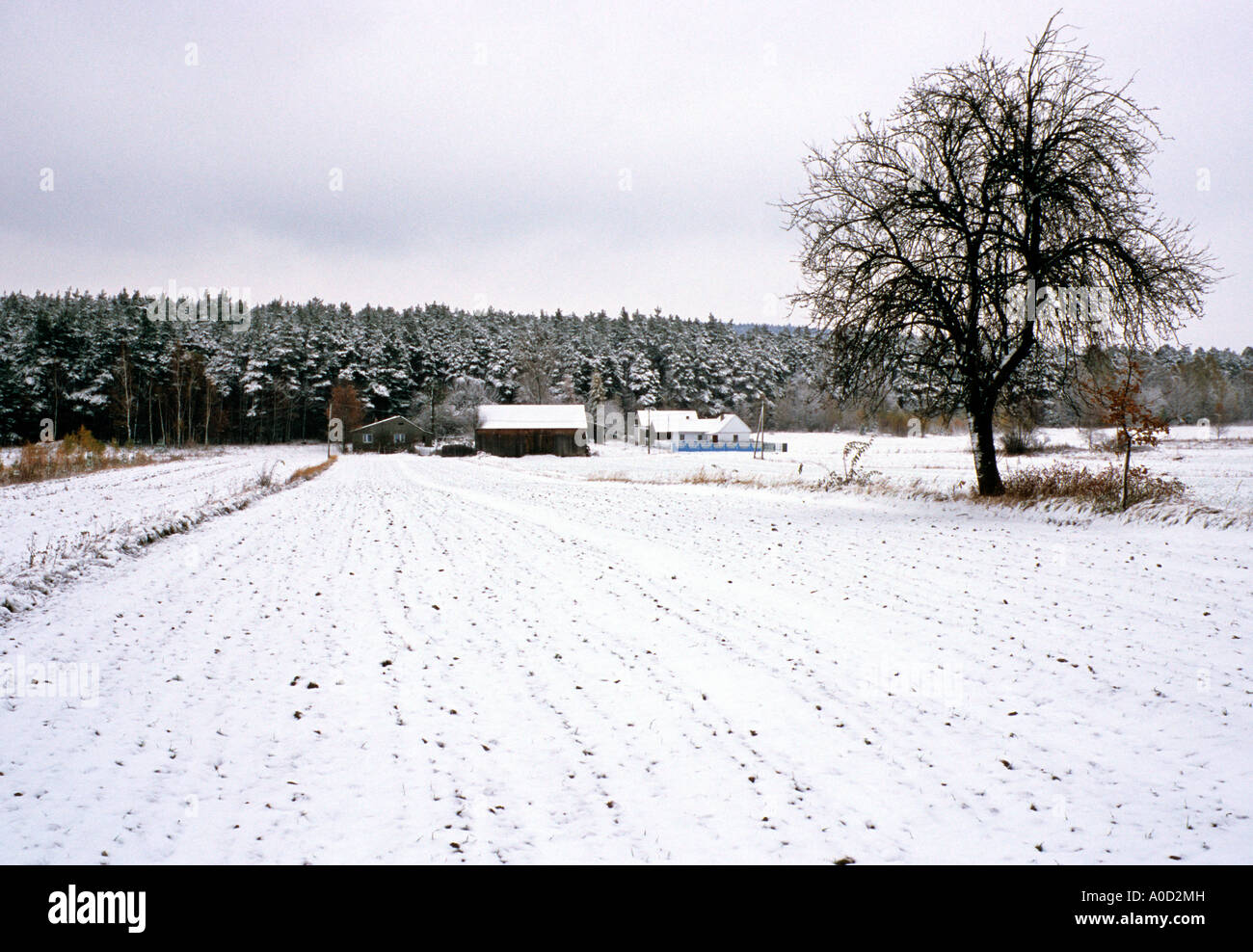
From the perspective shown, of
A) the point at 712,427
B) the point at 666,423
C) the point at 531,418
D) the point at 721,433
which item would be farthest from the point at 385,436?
the point at 721,433

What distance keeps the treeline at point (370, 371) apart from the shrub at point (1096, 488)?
3480 centimetres

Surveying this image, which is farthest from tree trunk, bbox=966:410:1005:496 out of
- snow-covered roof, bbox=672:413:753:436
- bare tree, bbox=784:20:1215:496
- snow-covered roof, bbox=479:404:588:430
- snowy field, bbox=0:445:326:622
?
snow-covered roof, bbox=672:413:753:436

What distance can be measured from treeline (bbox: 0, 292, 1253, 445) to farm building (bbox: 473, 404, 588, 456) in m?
7.39

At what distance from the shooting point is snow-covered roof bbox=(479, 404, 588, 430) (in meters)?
67.1

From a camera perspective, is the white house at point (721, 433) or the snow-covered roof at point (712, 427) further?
the snow-covered roof at point (712, 427)

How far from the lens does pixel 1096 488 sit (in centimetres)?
1520

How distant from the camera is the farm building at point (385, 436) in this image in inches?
3000

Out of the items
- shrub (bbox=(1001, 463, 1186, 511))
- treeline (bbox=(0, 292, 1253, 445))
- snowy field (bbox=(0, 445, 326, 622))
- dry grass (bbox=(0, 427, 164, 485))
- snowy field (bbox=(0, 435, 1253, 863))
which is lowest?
snowy field (bbox=(0, 435, 1253, 863))

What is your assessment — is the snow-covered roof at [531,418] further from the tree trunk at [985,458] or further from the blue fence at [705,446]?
the tree trunk at [985,458]

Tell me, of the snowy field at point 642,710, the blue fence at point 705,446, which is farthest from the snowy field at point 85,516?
the blue fence at point 705,446

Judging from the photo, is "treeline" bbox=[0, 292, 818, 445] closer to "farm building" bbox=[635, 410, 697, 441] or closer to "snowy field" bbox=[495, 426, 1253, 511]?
"farm building" bbox=[635, 410, 697, 441]

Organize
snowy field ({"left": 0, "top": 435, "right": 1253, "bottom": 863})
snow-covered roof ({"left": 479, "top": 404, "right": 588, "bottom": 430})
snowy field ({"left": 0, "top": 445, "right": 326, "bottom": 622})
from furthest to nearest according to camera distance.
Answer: snow-covered roof ({"left": 479, "top": 404, "right": 588, "bottom": 430})
snowy field ({"left": 0, "top": 445, "right": 326, "bottom": 622})
snowy field ({"left": 0, "top": 435, "right": 1253, "bottom": 863})

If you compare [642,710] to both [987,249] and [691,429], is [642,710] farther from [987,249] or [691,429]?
[691,429]
